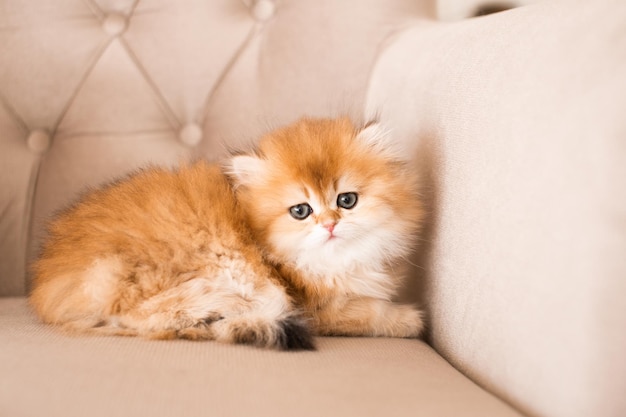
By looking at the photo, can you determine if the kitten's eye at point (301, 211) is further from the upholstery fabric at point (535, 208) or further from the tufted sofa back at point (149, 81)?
the tufted sofa back at point (149, 81)

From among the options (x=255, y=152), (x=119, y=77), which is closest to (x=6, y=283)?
(x=119, y=77)

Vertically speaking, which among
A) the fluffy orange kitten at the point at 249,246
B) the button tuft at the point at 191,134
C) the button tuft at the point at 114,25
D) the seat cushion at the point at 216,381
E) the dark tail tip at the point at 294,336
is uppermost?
the button tuft at the point at 114,25

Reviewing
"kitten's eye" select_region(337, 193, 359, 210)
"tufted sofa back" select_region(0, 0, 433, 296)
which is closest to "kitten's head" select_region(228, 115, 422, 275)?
"kitten's eye" select_region(337, 193, 359, 210)

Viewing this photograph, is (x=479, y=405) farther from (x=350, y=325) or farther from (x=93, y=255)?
(x=93, y=255)

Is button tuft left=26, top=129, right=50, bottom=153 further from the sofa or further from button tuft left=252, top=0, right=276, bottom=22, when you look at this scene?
button tuft left=252, top=0, right=276, bottom=22

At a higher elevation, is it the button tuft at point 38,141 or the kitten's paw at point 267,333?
the button tuft at point 38,141

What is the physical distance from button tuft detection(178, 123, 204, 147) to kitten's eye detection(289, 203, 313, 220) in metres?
0.49

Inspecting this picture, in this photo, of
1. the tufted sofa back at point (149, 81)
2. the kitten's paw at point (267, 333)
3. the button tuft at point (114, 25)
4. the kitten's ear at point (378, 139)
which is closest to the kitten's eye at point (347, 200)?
the kitten's ear at point (378, 139)

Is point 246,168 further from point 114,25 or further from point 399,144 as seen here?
point 114,25

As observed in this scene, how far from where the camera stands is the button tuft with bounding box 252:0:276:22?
1481mm

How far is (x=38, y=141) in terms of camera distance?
1401 millimetres

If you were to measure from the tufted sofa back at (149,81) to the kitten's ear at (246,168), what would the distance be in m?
0.27

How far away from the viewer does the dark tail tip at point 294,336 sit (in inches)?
35.6

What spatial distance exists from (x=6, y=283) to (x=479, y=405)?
108 centimetres
